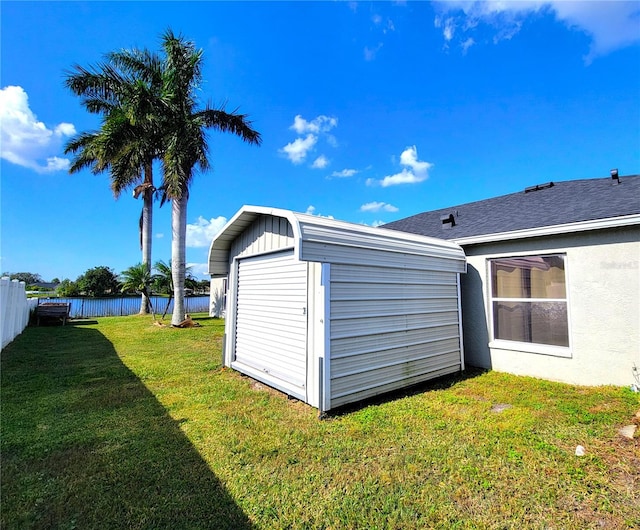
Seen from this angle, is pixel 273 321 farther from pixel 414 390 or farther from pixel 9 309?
pixel 9 309

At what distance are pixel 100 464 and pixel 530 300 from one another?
7.35m

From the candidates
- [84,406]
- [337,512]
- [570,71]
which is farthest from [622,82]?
[84,406]

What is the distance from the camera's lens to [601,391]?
4867 mm

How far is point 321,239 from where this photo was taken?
13.8 ft

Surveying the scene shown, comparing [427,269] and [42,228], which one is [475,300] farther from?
[42,228]

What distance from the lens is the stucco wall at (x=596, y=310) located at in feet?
16.2

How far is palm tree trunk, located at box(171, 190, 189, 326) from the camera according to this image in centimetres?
1367

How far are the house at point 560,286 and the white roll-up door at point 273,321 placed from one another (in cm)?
421

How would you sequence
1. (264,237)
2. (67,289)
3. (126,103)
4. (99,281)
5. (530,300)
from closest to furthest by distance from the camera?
1. (264,237)
2. (530,300)
3. (126,103)
4. (67,289)
5. (99,281)

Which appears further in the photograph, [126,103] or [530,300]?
[126,103]

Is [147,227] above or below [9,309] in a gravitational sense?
above

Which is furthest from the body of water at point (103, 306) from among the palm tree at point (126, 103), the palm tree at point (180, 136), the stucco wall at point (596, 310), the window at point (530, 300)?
the stucco wall at point (596, 310)

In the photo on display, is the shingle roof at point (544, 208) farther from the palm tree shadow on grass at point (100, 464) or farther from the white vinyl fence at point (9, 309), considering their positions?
the white vinyl fence at point (9, 309)

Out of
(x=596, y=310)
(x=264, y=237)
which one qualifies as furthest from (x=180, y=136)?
(x=596, y=310)
